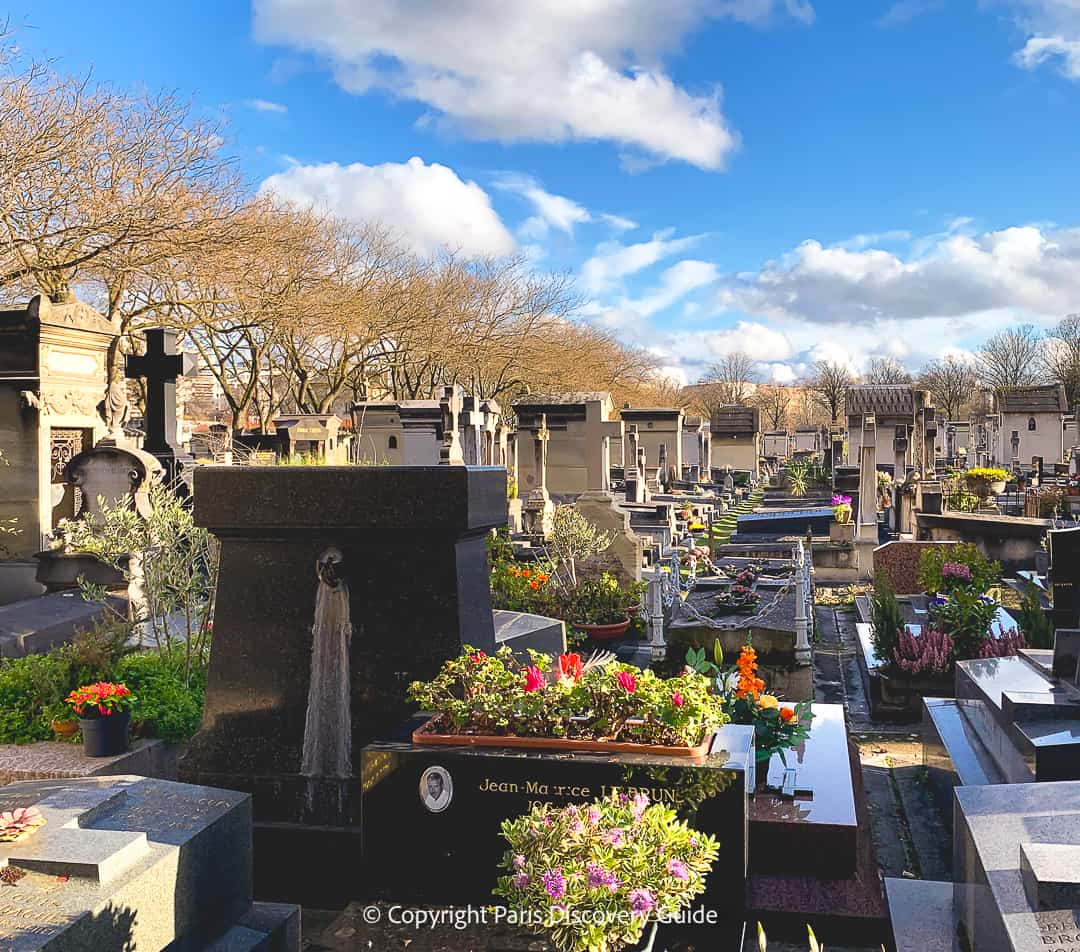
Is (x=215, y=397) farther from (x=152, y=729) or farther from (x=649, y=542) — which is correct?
(x=152, y=729)

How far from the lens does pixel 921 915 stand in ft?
13.1

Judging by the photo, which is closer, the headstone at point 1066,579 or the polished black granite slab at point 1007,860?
the polished black granite slab at point 1007,860

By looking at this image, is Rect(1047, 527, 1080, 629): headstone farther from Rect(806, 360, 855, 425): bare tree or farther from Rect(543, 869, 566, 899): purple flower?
Rect(806, 360, 855, 425): bare tree

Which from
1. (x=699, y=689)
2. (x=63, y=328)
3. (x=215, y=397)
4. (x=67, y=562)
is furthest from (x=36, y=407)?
(x=215, y=397)

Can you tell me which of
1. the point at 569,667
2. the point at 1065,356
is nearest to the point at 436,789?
the point at 569,667

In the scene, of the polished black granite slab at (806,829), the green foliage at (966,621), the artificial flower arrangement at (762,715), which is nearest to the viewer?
the polished black granite slab at (806,829)

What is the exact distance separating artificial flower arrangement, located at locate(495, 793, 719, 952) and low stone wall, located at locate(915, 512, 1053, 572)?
44.7 feet

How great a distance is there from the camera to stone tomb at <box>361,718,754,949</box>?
143 inches

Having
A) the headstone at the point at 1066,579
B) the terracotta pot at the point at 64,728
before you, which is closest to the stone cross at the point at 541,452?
the headstone at the point at 1066,579

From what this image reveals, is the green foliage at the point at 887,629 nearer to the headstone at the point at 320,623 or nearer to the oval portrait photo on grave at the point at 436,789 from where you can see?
the headstone at the point at 320,623

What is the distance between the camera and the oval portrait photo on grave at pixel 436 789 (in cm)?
392

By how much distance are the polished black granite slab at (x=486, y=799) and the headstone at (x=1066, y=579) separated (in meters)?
3.04

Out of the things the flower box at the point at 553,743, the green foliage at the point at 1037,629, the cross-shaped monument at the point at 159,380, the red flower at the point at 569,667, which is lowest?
the green foliage at the point at 1037,629

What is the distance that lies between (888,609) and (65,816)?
7.42 metres
